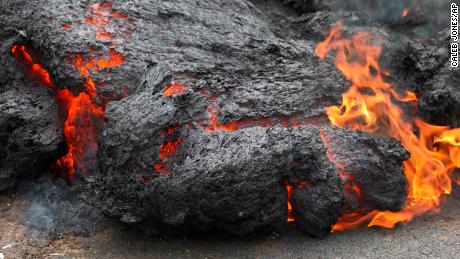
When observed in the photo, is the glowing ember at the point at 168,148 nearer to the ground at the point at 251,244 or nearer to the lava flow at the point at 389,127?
the ground at the point at 251,244

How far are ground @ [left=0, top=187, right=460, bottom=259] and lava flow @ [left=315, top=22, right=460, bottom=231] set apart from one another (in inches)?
6.1

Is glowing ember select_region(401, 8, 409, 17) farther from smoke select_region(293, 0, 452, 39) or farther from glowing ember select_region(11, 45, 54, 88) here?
glowing ember select_region(11, 45, 54, 88)

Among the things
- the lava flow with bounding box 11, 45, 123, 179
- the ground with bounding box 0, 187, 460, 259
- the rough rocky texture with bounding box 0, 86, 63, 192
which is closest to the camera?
the ground with bounding box 0, 187, 460, 259

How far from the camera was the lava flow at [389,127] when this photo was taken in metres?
4.16

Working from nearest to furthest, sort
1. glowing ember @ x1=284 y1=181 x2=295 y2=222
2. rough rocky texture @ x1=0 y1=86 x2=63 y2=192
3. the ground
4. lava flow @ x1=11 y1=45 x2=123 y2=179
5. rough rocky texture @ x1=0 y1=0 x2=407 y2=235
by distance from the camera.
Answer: rough rocky texture @ x1=0 y1=0 x2=407 y2=235 < the ground < glowing ember @ x1=284 y1=181 x2=295 y2=222 < rough rocky texture @ x1=0 y1=86 x2=63 y2=192 < lava flow @ x1=11 y1=45 x2=123 y2=179

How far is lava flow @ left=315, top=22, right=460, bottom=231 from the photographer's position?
4.16 m

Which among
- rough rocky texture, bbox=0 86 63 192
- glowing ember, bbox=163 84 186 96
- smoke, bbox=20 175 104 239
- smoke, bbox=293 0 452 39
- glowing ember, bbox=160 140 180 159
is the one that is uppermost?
smoke, bbox=293 0 452 39

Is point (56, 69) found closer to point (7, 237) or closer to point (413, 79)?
point (7, 237)

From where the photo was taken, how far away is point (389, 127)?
4652 mm

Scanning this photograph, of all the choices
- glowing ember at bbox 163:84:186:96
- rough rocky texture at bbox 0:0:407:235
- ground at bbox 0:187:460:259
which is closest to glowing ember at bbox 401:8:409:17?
rough rocky texture at bbox 0:0:407:235

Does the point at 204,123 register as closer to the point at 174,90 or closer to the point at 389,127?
the point at 174,90

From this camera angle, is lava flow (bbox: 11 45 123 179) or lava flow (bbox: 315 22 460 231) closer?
lava flow (bbox: 315 22 460 231)

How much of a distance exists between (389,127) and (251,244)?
190 cm

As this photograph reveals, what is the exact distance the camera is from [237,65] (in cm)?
455
